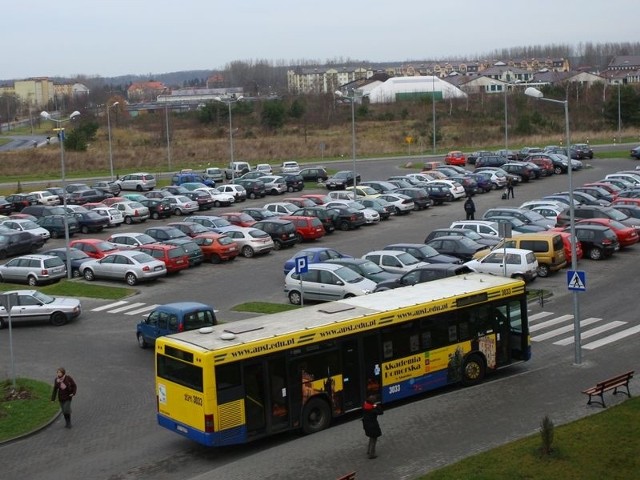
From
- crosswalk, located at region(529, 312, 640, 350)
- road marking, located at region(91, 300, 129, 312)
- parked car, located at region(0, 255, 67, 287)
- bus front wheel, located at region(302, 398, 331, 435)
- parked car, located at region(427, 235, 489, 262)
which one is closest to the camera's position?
bus front wheel, located at region(302, 398, 331, 435)

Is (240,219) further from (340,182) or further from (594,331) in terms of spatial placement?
(594,331)

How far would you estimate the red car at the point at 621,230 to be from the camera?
37.1 meters

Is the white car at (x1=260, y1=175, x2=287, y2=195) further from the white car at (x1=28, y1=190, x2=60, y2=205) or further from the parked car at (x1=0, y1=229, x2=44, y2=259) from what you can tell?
the parked car at (x1=0, y1=229, x2=44, y2=259)

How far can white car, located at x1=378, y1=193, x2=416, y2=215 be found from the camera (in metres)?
50.7

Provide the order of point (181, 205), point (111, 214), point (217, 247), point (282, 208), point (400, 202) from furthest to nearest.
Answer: point (181, 205) < point (400, 202) < point (111, 214) < point (282, 208) < point (217, 247)

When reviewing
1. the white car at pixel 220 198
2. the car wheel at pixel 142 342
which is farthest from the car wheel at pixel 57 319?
the white car at pixel 220 198

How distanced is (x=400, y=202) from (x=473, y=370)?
30.8 meters

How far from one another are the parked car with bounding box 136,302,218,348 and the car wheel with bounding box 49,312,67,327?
5413 mm

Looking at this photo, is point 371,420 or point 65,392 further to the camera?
point 65,392

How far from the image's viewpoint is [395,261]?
107ft

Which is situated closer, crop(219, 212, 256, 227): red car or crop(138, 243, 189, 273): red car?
crop(138, 243, 189, 273): red car

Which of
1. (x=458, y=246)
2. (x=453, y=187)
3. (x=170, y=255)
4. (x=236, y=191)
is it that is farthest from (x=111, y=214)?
(x=458, y=246)

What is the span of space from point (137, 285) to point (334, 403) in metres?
18.9

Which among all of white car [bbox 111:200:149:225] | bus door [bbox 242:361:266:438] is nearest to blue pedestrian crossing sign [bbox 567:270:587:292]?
bus door [bbox 242:361:266:438]
